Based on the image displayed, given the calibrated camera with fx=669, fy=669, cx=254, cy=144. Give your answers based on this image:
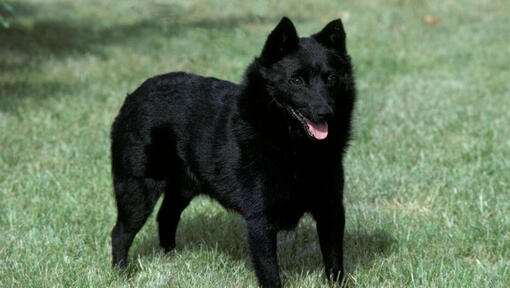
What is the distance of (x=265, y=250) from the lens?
3412 millimetres

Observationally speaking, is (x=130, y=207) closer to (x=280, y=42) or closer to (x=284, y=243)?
(x=284, y=243)

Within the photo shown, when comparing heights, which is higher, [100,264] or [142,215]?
[142,215]

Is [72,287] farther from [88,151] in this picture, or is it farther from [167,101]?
[88,151]

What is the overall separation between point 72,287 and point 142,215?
1.84 feet

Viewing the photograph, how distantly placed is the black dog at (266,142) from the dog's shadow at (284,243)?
0.46 m

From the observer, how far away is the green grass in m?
3.92

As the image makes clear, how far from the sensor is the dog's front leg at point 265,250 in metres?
3.41

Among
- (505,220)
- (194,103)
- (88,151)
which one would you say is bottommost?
(505,220)

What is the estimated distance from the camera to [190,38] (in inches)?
416

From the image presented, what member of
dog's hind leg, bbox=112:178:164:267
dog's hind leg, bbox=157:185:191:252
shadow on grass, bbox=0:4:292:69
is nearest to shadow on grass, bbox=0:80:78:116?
shadow on grass, bbox=0:4:292:69

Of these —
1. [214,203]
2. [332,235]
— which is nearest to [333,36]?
[332,235]

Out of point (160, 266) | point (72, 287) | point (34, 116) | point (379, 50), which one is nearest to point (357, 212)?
point (160, 266)

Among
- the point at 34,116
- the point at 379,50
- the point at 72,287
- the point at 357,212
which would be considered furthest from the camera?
the point at 379,50

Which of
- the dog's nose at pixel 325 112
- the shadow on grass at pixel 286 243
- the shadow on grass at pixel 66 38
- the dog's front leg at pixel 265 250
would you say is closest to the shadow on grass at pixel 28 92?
the shadow on grass at pixel 66 38
